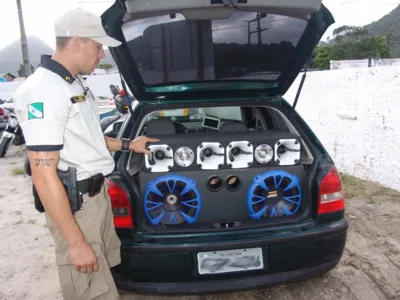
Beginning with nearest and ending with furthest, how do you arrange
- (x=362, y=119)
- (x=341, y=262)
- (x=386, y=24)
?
1. (x=341, y=262)
2. (x=362, y=119)
3. (x=386, y=24)

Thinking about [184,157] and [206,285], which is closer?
[206,285]

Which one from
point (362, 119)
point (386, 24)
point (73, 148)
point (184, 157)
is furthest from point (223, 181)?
point (386, 24)

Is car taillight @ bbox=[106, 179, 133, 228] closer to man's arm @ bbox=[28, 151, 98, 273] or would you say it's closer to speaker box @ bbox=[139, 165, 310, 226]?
speaker box @ bbox=[139, 165, 310, 226]

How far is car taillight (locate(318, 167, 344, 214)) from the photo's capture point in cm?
217

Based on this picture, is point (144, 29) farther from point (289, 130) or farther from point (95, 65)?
point (289, 130)

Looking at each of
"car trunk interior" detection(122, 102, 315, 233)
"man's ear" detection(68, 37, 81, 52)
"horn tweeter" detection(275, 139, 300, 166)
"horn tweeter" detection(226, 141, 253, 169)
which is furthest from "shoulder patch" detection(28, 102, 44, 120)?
"horn tweeter" detection(275, 139, 300, 166)

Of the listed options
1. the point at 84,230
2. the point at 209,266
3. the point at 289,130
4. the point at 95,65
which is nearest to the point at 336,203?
the point at 289,130

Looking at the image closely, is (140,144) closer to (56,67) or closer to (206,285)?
(56,67)

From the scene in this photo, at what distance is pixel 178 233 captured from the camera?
6.94 ft

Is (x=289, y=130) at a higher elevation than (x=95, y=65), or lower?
lower

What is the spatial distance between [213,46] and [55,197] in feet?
5.10

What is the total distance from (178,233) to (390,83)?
344 cm

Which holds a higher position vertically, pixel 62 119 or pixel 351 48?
pixel 351 48

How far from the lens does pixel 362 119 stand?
4602 mm
